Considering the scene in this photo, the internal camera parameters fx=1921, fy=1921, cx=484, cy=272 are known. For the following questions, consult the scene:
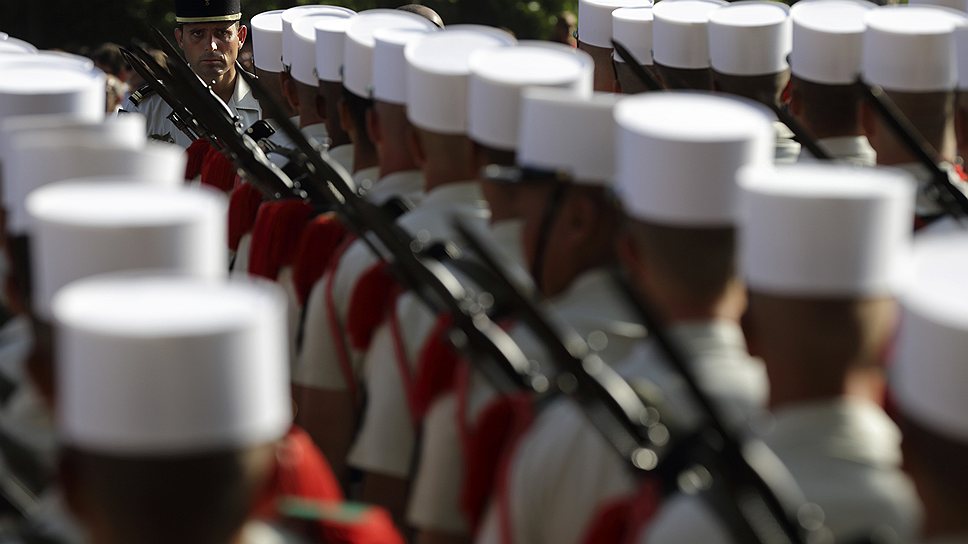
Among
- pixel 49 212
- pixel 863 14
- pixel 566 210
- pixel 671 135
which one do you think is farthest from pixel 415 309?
pixel 863 14

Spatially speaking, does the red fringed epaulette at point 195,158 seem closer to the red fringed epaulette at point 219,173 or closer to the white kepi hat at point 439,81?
the red fringed epaulette at point 219,173

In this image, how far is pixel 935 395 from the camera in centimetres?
232

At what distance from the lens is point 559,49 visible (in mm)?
4422

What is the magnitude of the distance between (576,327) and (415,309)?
72 cm

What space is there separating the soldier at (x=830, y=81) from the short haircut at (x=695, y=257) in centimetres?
190

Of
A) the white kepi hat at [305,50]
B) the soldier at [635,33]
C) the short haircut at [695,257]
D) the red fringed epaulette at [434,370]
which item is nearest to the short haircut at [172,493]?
the short haircut at [695,257]

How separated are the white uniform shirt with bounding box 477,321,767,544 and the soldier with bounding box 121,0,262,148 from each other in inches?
198

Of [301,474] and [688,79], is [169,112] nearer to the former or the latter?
[688,79]

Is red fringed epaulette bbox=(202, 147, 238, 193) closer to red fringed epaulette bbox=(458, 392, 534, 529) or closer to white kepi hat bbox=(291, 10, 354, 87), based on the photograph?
white kepi hat bbox=(291, 10, 354, 87)

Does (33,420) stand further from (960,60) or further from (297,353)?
(960,60)

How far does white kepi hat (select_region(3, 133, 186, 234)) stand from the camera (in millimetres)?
3469

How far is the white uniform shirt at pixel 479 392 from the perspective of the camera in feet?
11.6

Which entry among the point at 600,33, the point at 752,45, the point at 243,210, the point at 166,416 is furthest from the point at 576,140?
the point at 600,33

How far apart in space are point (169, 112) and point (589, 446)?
5408 mm
